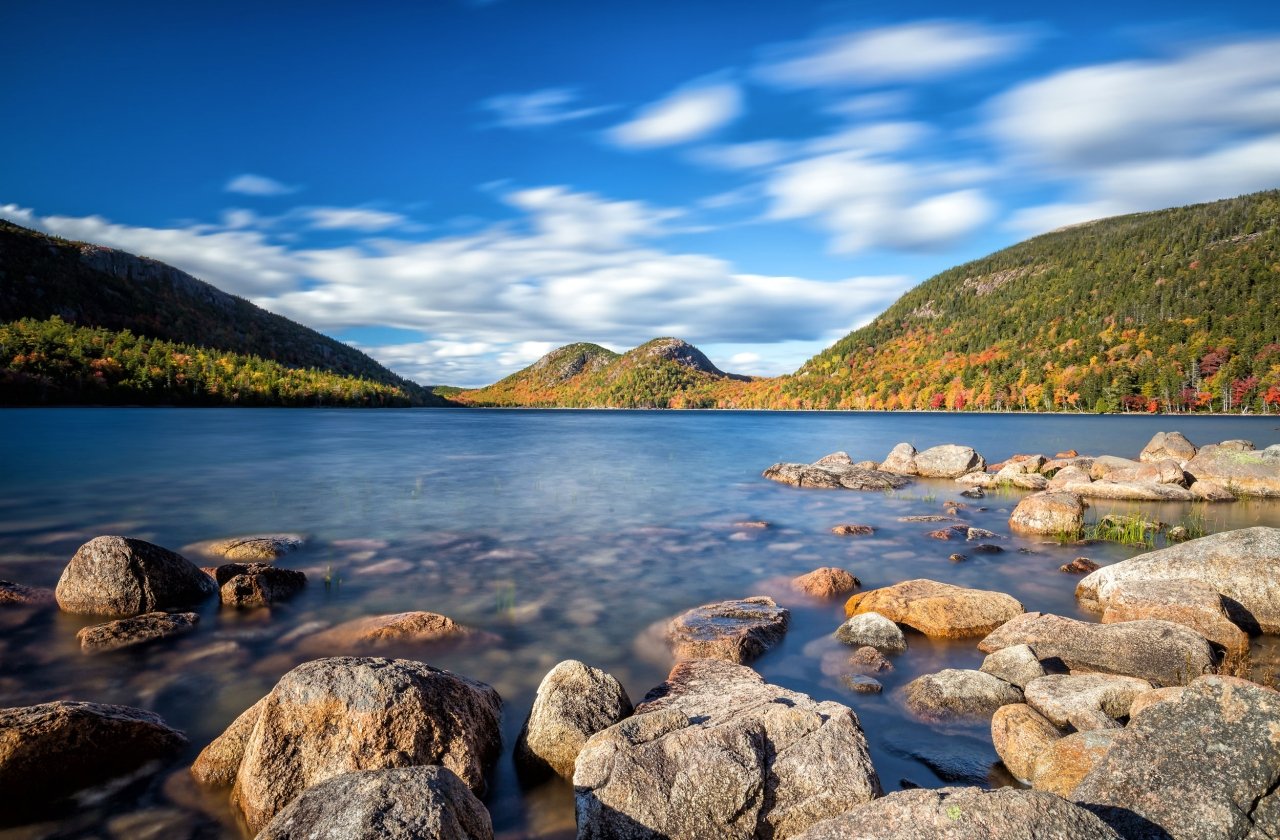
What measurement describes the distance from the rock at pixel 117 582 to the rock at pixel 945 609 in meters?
12.4

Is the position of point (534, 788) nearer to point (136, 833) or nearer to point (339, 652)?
point (136, 833)

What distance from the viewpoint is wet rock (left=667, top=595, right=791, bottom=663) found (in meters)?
9.95

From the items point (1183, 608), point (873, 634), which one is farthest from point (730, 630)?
point (1183, 608)

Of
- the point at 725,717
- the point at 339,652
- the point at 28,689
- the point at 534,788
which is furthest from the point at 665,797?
the point at 28,689

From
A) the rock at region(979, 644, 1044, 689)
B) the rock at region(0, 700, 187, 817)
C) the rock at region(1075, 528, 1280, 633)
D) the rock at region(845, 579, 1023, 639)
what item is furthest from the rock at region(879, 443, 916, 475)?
the rock at region(0, 700, 187, 817)

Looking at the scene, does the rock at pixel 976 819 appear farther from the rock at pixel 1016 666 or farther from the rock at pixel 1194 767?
the rock at pixel 1016 666

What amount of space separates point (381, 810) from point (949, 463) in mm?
33075

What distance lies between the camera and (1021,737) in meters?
6.68

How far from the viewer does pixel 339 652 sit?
982 centimetres

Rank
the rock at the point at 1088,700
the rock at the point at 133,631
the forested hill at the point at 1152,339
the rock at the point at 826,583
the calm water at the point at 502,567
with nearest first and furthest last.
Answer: the rock at the point at 1088,700 → the calm water at the point at 502,567 → the rock at the point at 133,631 → the rock at the point at 826,583 → the forested hill at the point at 1152,339

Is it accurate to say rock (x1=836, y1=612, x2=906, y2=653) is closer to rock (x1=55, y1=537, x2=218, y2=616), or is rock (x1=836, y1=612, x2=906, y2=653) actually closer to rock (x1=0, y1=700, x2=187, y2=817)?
rock (x1=0, y1=700, x2=187, y2=817)

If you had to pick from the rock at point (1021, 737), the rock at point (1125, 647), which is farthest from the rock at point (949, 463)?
the rock at point (1021, 737)

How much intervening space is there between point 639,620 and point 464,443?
52.8 metres

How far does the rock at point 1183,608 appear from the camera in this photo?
9.61 m
